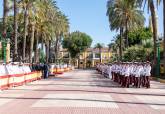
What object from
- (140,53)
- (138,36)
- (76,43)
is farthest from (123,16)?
(76,43)

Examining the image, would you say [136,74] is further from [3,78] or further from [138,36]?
[138,36]

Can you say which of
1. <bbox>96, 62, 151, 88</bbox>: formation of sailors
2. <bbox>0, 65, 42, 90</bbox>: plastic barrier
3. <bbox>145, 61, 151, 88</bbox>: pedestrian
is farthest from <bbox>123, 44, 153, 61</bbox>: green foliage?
<bbox>145, 61, 151, 88</bbox>: pedestrian

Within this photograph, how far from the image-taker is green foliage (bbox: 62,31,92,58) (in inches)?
6121

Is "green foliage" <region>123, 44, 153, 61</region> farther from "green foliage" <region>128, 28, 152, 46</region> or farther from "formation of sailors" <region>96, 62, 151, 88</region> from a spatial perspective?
"formation of sailors" <region>96, 62, 151, 88</region>

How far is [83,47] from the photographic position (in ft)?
519

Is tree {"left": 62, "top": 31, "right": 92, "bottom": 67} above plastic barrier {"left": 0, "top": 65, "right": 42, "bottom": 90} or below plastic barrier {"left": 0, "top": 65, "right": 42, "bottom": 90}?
above

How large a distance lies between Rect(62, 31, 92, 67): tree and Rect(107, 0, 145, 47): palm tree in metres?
72.8

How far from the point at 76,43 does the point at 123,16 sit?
7905cm

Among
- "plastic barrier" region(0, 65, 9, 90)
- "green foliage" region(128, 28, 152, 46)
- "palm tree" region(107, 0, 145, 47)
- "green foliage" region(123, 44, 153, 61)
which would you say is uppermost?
"palm tree" region(107, 0, 145, 47)

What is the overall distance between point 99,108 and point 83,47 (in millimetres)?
140994

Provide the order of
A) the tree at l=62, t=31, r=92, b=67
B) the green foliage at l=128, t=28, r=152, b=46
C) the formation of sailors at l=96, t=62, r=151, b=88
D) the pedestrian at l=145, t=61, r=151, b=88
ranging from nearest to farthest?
the pedestrian at l=145, t=61, r=151, b=88, the formation of sailors at l=96, t=62, r=151, b=88, the green foliage at l=128, t=28, r=152, b=46, the tree at l=62, t=31, r=92, b=67

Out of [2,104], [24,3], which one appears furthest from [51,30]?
[2,104]

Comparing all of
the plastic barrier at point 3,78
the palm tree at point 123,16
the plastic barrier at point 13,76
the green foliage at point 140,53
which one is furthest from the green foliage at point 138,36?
the plastic barrier at point 3,78

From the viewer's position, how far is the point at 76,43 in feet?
511
